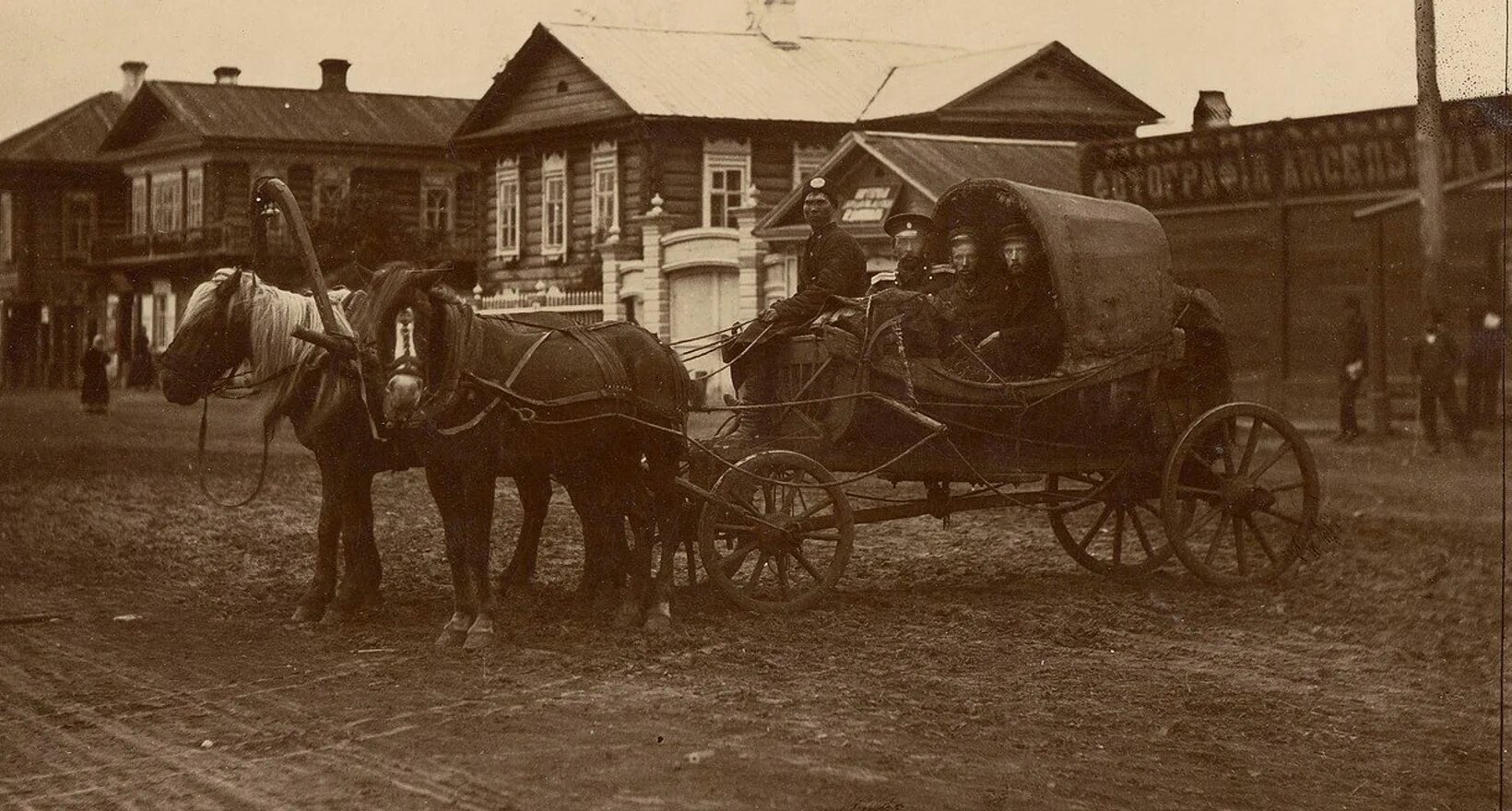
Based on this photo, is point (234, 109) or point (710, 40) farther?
point (710, 40)

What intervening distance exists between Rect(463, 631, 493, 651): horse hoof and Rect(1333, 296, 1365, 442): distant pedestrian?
231 inches

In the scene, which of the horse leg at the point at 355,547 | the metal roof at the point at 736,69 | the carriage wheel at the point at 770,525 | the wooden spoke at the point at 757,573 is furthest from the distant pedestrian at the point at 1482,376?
the horse leg at the point at 355,547

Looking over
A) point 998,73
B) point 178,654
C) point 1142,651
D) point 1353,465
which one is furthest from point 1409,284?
point 178,654

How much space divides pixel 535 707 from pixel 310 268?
212 centimetres

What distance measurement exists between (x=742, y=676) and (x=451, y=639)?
128cm

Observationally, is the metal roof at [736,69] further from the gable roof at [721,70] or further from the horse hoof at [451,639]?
the horse hoof at [451,639]

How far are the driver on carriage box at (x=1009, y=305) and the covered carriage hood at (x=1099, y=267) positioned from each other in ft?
0.49

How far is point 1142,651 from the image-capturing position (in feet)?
23.3

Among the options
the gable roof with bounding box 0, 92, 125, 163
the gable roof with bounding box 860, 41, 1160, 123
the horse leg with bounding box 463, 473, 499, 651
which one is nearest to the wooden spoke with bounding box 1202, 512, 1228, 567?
the gable roof with bounding box 860, 41, 1160, 123

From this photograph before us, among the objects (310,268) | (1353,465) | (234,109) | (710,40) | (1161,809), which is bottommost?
(1161,809)

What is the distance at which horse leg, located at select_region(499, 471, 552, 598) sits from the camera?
309 inches

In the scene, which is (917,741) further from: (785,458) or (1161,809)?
(785,458)

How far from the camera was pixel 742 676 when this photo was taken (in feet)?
21.6

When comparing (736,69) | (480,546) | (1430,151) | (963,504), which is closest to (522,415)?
(480,546)
